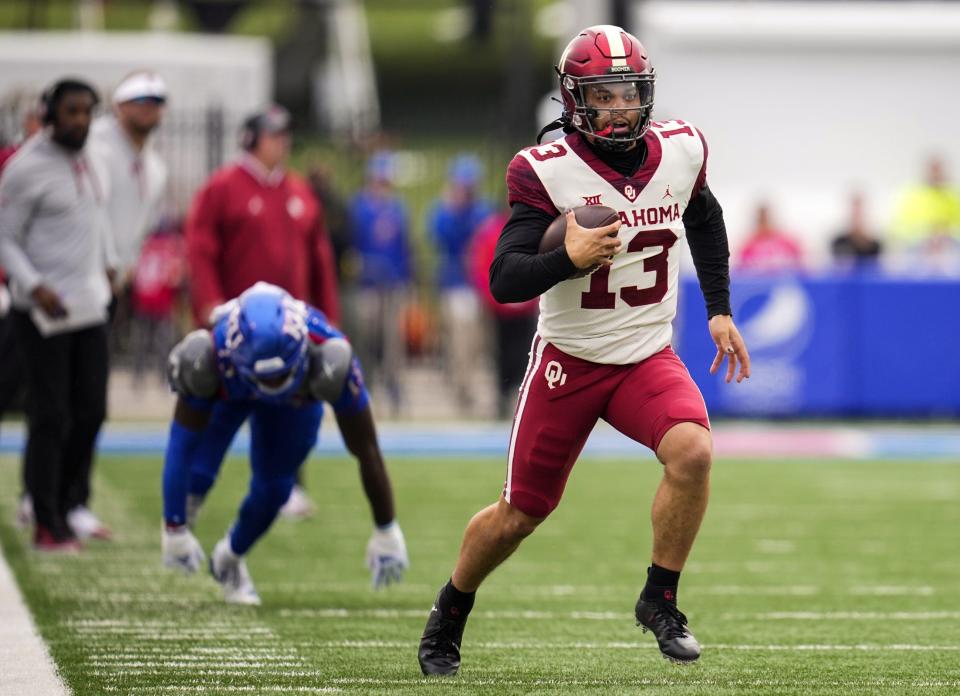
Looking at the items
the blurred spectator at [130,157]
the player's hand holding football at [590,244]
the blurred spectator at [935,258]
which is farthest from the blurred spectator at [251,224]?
the blurred spectator at [935,258]

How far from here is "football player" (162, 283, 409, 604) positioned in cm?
650

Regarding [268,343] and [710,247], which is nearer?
[710,247]

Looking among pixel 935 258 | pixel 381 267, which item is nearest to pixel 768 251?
pixel 935 258

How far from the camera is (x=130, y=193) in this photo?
9.30m

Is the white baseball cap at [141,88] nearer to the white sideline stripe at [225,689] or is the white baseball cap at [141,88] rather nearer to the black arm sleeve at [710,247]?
the black arm sleeve at [710,247]

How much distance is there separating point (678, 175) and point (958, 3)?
15.3 m

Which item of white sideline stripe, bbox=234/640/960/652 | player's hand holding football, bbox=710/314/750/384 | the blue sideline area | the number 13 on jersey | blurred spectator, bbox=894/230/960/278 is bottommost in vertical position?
the blue sideline area

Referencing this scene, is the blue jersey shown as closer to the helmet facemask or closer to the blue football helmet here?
the blue football helmet

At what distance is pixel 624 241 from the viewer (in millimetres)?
5656

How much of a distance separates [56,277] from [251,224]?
42.6 inches

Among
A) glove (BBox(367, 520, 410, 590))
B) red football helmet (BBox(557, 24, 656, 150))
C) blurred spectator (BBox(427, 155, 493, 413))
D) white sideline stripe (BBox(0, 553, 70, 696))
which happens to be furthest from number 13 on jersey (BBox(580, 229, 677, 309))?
blurred spectator (BBox(427, 155, 493, 413))

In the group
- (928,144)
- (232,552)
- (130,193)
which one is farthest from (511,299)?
(928,144)

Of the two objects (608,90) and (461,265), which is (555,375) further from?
(461,265)

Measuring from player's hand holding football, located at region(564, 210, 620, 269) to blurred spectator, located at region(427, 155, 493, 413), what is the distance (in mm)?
10313
